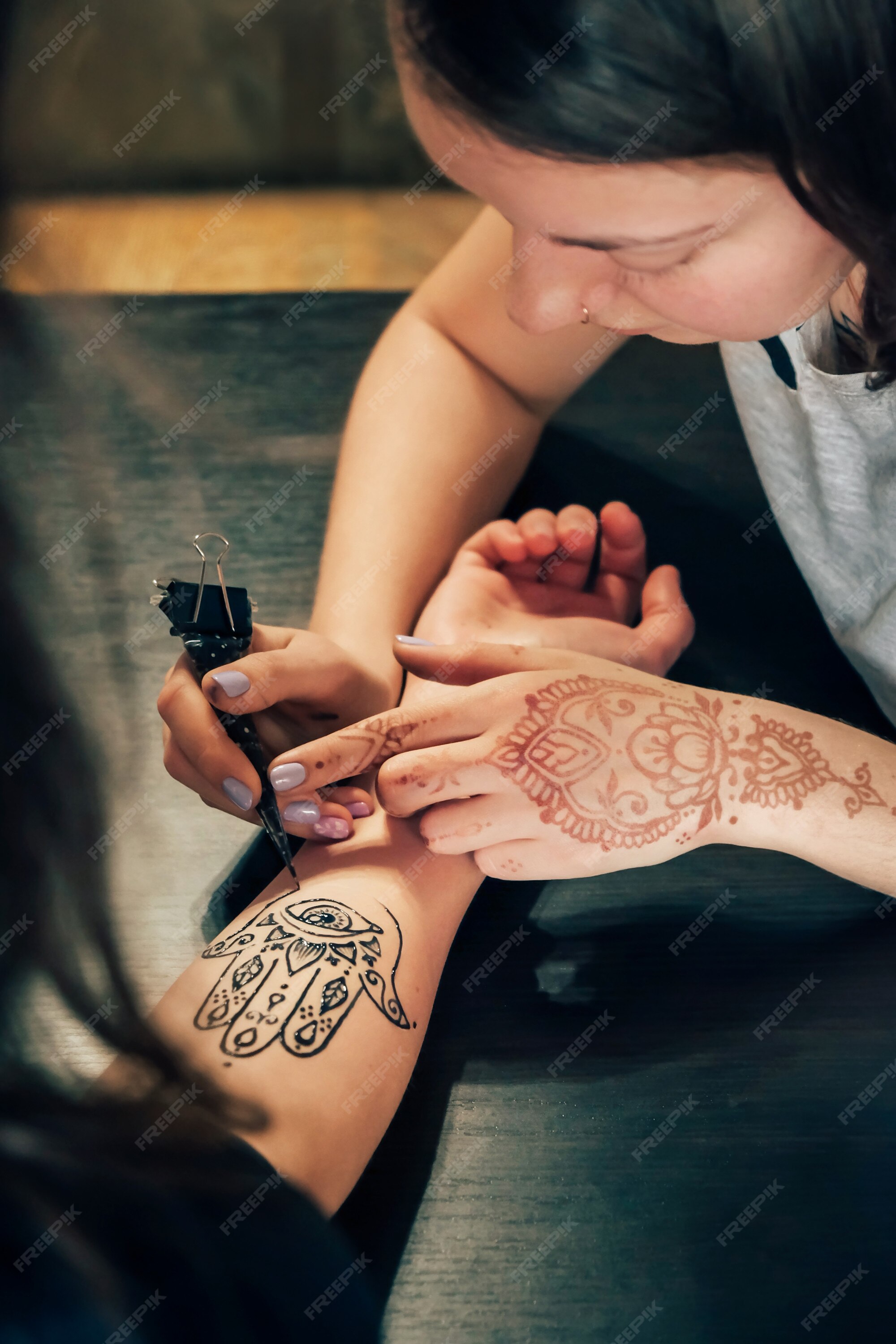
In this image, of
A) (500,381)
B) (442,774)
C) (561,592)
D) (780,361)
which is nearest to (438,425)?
(500,381)

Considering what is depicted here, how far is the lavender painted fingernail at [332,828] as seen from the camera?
2.36ft

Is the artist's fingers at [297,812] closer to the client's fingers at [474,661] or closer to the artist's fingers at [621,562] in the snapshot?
the client's fingers at [474,661]

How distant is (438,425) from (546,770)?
42 centimetres

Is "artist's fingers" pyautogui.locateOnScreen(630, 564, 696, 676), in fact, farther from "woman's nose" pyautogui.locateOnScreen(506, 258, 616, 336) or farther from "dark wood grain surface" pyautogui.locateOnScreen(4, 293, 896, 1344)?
"woman's nose" pyautogui.locateOnScreen(506, 258, 616, 336)

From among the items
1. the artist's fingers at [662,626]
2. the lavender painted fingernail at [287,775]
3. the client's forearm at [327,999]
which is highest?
the lavender painted fingernail at [287,775]

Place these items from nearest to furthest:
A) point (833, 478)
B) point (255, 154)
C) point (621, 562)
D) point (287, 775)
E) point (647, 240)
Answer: point (647, 240) < point (287, 775) < point (833, 478) < point (621, 562) < point (255, 154)

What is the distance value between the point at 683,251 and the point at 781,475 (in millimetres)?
366

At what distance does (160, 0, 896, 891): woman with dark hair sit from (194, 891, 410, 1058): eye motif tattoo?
8cm

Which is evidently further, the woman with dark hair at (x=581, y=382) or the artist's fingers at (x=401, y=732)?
the artist's fingers at (x=401, y=732)

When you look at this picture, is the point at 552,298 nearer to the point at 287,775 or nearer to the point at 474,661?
the point at 474,661

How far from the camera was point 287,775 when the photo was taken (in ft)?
2.18

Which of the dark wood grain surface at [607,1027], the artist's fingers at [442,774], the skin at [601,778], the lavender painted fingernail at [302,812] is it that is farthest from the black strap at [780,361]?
the lavender painted fingernail at [302,812]

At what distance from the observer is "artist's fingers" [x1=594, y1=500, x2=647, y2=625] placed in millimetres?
913

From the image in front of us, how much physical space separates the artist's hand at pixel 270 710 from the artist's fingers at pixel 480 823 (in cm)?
7
